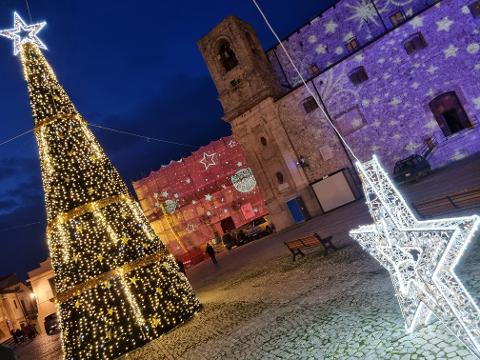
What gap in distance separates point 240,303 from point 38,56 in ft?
28.3

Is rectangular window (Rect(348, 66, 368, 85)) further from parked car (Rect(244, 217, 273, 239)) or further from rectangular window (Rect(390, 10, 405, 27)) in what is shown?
parked car (Rect(244, 217, 273, 239))

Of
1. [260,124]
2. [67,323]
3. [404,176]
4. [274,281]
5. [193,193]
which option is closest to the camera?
[67,323]

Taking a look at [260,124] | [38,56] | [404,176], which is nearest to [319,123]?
[260,124]

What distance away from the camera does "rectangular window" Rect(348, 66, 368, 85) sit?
22578mm

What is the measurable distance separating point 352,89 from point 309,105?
3103 millimetres

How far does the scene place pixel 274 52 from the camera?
27.8 meters

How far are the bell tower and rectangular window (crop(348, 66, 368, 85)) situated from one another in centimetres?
583

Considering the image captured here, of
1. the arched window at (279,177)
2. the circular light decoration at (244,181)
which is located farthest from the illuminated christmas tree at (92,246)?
the circular light decoration at (244,181)

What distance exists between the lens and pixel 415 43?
20.9m

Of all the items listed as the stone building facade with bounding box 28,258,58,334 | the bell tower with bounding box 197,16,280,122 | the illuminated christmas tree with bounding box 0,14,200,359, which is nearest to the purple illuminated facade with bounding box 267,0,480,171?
the bell tower with bounding box 197,16,280,122

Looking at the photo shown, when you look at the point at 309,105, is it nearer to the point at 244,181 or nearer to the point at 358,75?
the point at 358,75

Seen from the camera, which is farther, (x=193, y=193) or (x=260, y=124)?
(x=193, y=193)

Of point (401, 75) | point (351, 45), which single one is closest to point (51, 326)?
point (401, 75)

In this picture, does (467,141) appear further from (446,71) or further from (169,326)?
(169,326)
